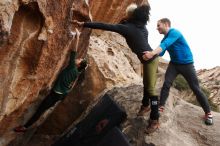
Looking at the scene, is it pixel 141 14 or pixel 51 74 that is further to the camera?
pixel 51 74

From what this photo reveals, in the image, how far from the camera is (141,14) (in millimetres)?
7785

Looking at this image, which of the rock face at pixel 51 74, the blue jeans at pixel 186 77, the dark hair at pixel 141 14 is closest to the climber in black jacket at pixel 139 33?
the dark hair at pixel 141 14

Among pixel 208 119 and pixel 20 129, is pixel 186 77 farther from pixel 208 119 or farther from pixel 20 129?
pixel 20 129

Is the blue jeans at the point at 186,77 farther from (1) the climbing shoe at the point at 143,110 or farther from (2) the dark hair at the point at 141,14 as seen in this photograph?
(2) the dark hair at the point at 141,14

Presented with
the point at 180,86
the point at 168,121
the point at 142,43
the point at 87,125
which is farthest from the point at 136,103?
the point at 180,86

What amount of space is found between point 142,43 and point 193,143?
299cm

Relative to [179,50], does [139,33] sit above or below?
above

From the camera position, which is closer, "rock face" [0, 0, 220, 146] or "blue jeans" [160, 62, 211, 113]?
"rock face" [0, 0, 220, 146]

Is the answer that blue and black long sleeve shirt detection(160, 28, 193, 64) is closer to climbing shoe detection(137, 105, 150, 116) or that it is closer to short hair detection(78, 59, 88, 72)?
climbing shoe detection(137, 105, 150, 116)

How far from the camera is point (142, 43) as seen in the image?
7.83 metres

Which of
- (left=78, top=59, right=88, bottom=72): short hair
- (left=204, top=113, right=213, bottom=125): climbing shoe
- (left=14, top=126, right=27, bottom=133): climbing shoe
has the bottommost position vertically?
(left=14, top=126, right=27, bottom=133): climbing shoe

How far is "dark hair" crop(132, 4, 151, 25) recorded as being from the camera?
7766 mm

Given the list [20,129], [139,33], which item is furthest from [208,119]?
[20,129]

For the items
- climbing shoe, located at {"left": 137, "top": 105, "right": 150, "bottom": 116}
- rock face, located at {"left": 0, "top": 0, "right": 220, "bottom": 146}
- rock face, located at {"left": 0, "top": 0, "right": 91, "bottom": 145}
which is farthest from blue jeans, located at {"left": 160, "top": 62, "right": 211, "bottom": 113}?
rock face, located at {"left": 0, "top": 0, "right": 91, "bottom": 145}
